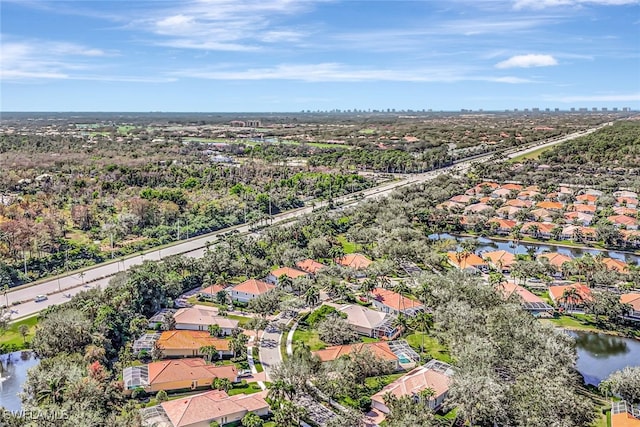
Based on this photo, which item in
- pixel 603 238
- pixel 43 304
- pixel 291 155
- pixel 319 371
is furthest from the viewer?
pixel 291 155

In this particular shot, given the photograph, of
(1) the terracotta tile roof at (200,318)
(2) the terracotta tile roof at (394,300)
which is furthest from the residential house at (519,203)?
(1) the terracotta tile roof at (200,318)

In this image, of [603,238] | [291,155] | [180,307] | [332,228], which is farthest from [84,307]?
[291,155]

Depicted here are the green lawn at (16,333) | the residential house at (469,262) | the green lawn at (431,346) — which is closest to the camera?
the green lawn at (431,346)

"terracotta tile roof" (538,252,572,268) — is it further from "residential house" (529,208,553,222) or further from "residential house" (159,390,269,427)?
"residential house" (159,390,269,427)

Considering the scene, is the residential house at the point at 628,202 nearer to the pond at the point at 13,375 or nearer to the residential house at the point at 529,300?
the residential house at the point at 529,300

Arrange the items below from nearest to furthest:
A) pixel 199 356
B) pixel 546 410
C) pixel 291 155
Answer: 1. pixel 546 410
2. pixel 199 356
3. pixel 291 155

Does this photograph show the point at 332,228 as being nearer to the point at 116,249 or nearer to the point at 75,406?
the point at 116,249
